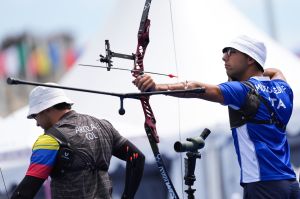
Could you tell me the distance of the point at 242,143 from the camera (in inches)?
156

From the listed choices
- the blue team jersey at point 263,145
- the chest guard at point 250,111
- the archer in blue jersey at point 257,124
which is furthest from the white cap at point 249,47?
the chest guard at point 250,111

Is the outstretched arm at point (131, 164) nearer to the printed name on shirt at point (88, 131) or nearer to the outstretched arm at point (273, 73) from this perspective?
the printed name on shirt at point (88, 131)

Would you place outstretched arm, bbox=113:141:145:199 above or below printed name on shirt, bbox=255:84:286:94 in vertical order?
below

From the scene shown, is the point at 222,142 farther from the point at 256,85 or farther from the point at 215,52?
the point at 256,85

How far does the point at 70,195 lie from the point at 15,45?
2786cm

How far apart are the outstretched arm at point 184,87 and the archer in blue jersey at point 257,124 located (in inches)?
3.5

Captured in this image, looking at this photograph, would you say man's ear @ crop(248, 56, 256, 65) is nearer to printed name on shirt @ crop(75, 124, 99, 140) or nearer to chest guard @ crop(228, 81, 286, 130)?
chest guard @ crop(228, 81, 286, 130)

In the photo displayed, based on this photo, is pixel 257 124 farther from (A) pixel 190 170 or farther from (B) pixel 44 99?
(B) pixel 44 99

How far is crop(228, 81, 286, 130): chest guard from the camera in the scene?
385 centimetres

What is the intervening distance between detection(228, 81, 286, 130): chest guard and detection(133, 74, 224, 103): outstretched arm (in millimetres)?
192

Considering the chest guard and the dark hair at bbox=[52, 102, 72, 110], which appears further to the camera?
the dark hair at bbox=[52, 102, 72, 110]

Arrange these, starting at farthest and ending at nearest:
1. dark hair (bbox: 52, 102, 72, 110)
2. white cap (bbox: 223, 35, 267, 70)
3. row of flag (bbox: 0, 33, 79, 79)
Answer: row of flag (bbox: 0, 33, 79, 79), dark hair (bbox: 52, 102, 72, 110), white cap (bbox: 223, 35, 267, 70)

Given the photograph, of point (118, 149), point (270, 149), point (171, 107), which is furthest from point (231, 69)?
point (171, 107)

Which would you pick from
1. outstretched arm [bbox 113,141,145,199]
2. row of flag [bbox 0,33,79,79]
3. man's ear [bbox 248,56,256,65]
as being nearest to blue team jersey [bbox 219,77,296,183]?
man's ear [bbox 248,56,256,65]
